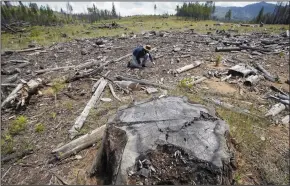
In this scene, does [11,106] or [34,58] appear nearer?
[11,106]

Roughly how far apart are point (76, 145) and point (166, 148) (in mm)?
2411

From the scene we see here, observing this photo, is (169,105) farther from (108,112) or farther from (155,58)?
(155,58)

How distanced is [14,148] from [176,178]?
418 cm

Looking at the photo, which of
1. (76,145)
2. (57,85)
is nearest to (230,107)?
(76,145)

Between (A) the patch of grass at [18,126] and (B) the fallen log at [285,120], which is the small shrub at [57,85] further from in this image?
(B) the fallen log at [285,120]

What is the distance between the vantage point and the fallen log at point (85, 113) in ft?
16.9

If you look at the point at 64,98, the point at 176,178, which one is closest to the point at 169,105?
the point at 176,178

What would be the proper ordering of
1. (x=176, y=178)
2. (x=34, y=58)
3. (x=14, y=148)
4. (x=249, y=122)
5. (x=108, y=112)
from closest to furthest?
(x=176, y=178) → (x=14, y=148) → (x=249, y=122) → (x=108, y=112) → (x=34, y=58)

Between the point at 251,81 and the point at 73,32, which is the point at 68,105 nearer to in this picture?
the point at 251,81

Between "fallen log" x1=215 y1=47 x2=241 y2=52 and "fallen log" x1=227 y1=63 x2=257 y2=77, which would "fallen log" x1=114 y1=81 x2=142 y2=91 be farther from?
"fallen log" x1=215 y1=47 x2=241 y2=52

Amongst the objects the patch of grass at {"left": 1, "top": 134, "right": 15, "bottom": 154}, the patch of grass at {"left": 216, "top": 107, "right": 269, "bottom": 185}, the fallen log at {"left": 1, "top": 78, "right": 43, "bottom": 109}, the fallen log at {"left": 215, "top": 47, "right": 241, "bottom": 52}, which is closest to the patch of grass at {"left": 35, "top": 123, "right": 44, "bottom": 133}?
the patch of grass at {"left": 1, "top": 134, "right": 15, "bottom": 154}

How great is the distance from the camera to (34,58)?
14039 mm

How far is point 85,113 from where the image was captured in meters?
5.88

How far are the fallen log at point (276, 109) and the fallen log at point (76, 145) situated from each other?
5.09m
